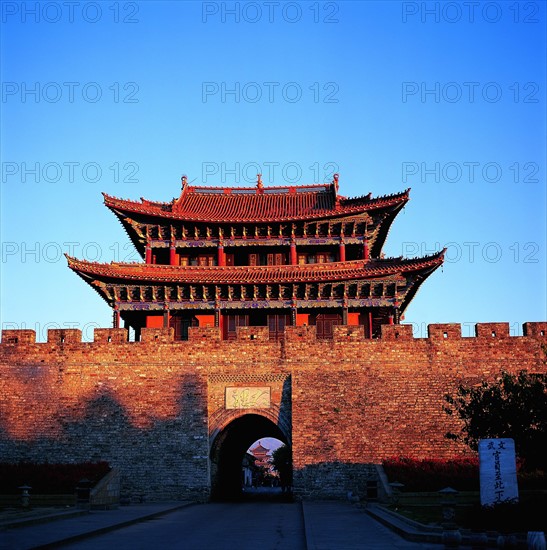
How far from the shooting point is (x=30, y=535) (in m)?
11.2

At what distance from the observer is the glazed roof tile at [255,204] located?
28078 mm

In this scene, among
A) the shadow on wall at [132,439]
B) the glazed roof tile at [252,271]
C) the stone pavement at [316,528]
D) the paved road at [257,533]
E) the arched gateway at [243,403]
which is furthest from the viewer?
the glazed roof tile at [252,271]

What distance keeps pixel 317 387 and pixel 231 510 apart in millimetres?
4631

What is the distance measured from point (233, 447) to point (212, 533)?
47.6ft

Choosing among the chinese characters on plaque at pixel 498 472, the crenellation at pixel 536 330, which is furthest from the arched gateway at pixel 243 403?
the chinese characters on plaque at pixel 498 472

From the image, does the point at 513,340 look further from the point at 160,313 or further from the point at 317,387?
the point at 160,313

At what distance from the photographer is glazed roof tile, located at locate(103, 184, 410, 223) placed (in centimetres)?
2808

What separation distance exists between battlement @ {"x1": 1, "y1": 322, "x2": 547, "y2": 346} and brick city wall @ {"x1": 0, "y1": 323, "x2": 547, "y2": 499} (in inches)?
1.3

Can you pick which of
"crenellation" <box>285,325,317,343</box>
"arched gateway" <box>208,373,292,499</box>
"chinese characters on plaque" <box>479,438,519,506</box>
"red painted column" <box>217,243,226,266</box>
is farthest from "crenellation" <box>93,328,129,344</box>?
"chinese characters on plaque" <box>479,438,519,506</box>

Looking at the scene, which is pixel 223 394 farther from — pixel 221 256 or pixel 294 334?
pixel 221 256

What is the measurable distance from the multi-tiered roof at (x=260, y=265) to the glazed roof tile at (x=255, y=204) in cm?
5

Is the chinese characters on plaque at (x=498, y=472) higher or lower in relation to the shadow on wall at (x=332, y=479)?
higher

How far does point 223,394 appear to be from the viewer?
21.8m

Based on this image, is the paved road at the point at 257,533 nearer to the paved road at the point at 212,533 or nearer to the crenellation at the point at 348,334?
the paved road at the point at 212,533
